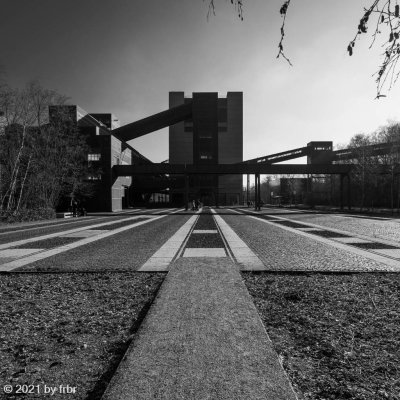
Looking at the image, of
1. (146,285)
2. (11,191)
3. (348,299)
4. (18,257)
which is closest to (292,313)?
(348,299)

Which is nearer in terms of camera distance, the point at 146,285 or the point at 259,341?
the point at 259,341

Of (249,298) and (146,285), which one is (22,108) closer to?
(146,285)

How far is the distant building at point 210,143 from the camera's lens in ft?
255

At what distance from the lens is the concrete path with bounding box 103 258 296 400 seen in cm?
222

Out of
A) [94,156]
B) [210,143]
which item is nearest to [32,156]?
[94,156]

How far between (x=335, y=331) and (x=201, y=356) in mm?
1553

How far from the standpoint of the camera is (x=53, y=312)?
414cm

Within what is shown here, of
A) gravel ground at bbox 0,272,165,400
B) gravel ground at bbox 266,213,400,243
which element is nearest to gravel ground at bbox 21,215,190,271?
gravel ground at bbox 0,272,165,400

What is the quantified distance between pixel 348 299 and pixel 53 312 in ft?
12.7

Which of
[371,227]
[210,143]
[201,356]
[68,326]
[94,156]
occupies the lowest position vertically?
[371,227]

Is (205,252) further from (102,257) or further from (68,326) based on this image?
(68,326)

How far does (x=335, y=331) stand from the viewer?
11.3 feet

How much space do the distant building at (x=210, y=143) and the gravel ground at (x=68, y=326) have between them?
67.5 m

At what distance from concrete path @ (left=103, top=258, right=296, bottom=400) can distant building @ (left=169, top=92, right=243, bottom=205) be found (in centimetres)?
6891
